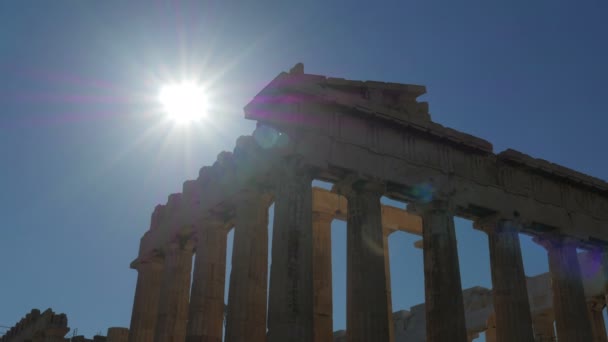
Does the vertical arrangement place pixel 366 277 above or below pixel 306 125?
below

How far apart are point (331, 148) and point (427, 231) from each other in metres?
5.19

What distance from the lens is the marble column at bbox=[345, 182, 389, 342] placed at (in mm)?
21859

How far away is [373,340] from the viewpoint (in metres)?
21.5

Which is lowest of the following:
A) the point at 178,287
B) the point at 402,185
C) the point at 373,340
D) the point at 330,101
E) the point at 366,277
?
the point at 373,340

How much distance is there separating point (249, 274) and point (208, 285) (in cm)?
341

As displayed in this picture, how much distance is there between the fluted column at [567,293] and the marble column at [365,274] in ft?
32.4

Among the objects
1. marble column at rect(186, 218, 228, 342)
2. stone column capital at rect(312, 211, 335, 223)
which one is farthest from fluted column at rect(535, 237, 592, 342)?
marble column at rect(186, 218, 228, 342)

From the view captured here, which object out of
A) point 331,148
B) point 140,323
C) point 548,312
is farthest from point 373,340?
point 548,312

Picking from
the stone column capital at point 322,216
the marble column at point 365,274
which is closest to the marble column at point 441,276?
the marble column at point 365,274

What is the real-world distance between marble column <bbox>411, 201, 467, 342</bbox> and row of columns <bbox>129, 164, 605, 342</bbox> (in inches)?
1.5

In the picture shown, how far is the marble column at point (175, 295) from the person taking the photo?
30141 millimetres

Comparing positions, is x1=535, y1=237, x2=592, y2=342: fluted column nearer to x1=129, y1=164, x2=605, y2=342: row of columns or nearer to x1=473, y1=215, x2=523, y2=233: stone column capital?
x1=129, y1=164, x2=605, y2=342: row of columns

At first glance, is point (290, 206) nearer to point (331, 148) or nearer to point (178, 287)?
point (331, 148)

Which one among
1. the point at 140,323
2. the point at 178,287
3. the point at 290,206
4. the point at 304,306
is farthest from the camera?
the point at 140,323
